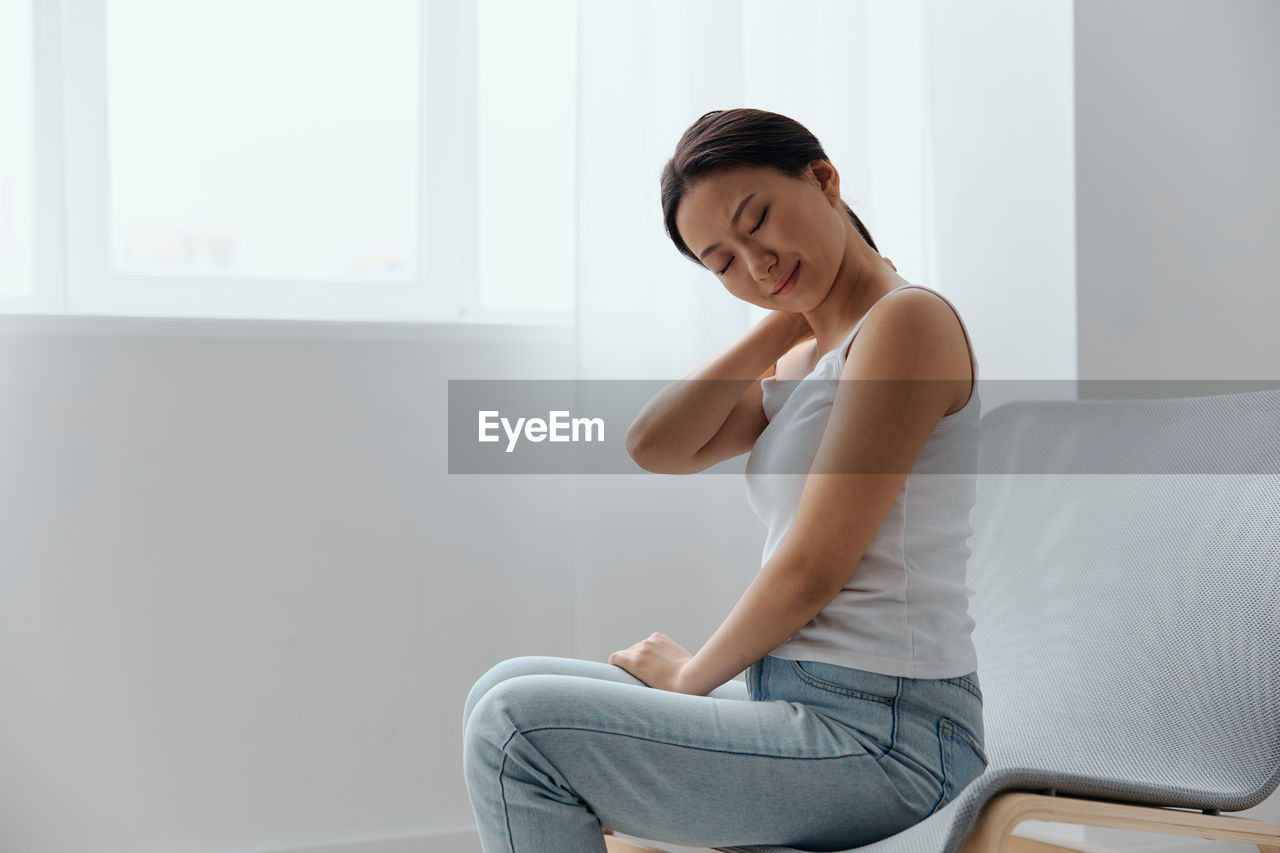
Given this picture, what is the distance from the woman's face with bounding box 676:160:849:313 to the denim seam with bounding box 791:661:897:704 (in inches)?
14.8

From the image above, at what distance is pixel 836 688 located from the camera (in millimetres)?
924

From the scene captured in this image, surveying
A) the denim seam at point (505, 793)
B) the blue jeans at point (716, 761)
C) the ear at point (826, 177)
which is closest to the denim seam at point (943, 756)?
the blue jeans at point (716, 761)

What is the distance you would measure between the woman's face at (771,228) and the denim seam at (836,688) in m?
0.38

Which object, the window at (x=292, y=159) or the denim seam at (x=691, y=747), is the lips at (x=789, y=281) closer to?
the denim seam at (x=691, y=747)

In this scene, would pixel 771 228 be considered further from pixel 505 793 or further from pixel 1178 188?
pixel 1178 188

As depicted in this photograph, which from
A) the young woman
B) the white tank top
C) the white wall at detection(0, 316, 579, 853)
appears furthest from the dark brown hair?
the white wall at detection(0, 316, 579, 853)

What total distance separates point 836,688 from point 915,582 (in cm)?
12

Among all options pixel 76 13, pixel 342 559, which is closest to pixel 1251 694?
pixel 342 559

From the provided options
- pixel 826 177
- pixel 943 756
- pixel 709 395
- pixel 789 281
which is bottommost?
pixel 943 756

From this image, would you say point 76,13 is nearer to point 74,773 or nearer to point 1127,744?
point 74,773

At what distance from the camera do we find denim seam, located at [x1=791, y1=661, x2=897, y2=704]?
913 millimetres

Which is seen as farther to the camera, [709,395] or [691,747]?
[709,395]

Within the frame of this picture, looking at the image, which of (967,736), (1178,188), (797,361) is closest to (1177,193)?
(1178,188)

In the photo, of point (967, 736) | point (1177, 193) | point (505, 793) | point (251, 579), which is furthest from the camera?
point (1177, 193)
